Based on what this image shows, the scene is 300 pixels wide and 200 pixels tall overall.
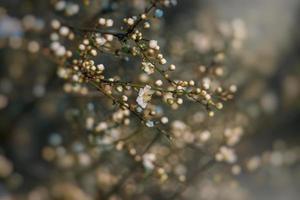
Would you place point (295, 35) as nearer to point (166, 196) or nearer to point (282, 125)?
point (282, 125)

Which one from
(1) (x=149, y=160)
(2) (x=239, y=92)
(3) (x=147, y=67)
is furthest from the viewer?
(2) (x=239, y=92)

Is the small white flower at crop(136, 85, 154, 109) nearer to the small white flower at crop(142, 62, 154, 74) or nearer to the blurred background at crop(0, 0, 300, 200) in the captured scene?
the small white flower at crop(142, 62, 154, 74)

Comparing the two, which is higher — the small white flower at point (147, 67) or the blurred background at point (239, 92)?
the blurred background at point (239, 92)

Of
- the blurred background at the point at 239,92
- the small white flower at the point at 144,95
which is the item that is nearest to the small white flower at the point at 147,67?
the small white flower at the point at 144,95

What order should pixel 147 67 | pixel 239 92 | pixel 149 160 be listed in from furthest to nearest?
1. pixel 239 92
2. pixel 149 160
3. pixel 147 67

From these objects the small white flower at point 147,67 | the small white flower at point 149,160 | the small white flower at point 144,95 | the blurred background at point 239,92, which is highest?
the blurred background at point 239,92

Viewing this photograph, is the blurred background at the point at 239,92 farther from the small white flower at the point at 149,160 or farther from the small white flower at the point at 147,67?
the small white flower at the point at 147,67

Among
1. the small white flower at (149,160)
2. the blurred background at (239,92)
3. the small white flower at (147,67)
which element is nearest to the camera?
the small white flower at (147,67)

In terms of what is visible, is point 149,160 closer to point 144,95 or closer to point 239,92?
point 144,95

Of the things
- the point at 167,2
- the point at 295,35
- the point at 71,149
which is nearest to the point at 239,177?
the point at 295,35

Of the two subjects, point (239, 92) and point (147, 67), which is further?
→ point (239, 92)

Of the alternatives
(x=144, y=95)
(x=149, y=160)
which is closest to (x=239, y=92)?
(x=149, y=160)

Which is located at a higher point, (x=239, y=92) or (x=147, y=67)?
(x=239, y=92)
